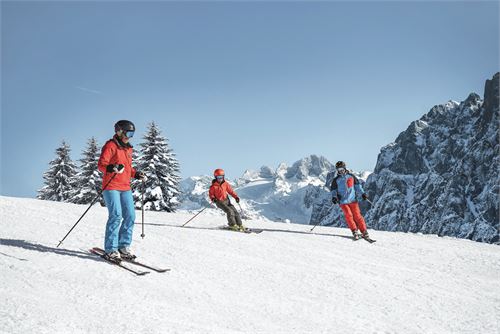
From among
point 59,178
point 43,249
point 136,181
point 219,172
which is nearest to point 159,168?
point 136,181

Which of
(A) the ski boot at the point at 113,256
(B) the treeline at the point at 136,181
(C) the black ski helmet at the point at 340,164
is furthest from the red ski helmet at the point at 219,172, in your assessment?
(B) the treeline at the point at 136,181

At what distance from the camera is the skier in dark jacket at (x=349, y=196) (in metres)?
11.0

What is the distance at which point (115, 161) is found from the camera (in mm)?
6676

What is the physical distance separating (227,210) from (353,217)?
11.6 ft

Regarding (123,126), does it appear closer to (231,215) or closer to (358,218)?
(231,215)

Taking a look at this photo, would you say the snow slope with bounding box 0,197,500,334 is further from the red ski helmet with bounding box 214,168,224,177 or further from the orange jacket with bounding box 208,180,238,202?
the red ski helmet with bounding box 214,168,224,177

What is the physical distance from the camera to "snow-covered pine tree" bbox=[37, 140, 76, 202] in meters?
36.2

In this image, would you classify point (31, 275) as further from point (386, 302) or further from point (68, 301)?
point (386, 302)

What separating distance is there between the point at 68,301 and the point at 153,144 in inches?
1107

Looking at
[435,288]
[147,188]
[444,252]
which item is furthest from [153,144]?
[435,288]

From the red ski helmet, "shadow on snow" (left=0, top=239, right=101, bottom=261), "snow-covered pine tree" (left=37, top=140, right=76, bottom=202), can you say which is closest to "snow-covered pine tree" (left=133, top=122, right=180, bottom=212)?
"snow-covered pine tree" (left=37, top=140, right=76, bottom=202)

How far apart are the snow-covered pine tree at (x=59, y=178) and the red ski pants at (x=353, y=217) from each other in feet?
99.0

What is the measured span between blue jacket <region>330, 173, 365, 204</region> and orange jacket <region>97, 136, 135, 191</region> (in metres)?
6.48

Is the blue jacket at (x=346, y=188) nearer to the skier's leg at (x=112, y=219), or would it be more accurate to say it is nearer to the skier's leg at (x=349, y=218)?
the skier's leg at (x=349, y=218)
